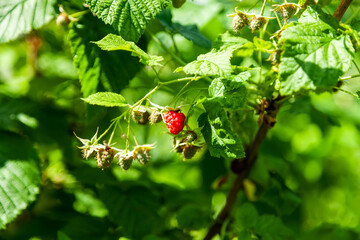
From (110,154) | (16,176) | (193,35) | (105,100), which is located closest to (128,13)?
(105,100)

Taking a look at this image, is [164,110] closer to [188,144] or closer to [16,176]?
[188,144]

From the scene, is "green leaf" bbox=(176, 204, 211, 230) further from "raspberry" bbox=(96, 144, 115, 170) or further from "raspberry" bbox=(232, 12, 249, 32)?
"raspberry" bbox=(232, 12, 249, 32)

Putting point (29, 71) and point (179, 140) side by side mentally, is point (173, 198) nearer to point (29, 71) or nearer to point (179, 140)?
point (179, 140)

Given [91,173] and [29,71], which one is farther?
[29,71]

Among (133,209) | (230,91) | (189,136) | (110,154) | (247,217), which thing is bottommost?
(133,209)

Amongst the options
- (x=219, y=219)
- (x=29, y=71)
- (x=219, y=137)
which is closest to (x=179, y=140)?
(x=219, y=137)

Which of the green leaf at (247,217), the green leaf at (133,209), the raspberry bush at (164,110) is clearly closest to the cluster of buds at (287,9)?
the raspberry bush at (164,110)
